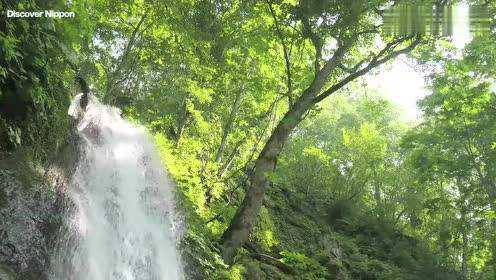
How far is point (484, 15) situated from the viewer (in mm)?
1052

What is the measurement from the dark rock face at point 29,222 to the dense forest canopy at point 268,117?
1.13 ft

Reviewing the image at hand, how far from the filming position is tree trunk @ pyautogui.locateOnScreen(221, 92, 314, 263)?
9008 mm

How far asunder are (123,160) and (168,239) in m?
1.67

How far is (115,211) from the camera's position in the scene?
6.96m

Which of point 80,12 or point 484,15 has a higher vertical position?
point 80,12

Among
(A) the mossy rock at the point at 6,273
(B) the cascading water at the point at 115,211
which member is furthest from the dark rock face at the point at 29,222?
(B) the cascading water at the point at 115,211

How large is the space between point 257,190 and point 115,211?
319cm

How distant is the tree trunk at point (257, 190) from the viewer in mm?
9008

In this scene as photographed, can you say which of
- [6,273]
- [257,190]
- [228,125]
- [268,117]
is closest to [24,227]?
[6,273]

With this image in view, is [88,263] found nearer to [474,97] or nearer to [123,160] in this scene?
[123,160]

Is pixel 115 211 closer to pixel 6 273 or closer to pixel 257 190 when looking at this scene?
pixel 6 273

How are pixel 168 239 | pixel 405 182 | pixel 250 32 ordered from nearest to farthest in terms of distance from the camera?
1. pixel 168 239
2. pixel 250 32
3. pixel 405 182

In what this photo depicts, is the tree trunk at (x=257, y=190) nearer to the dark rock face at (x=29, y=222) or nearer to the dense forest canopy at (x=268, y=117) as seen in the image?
the dense forest canopy at (x=268, y=117)

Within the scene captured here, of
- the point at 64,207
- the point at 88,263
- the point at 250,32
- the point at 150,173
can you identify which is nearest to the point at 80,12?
the point at 64,207
